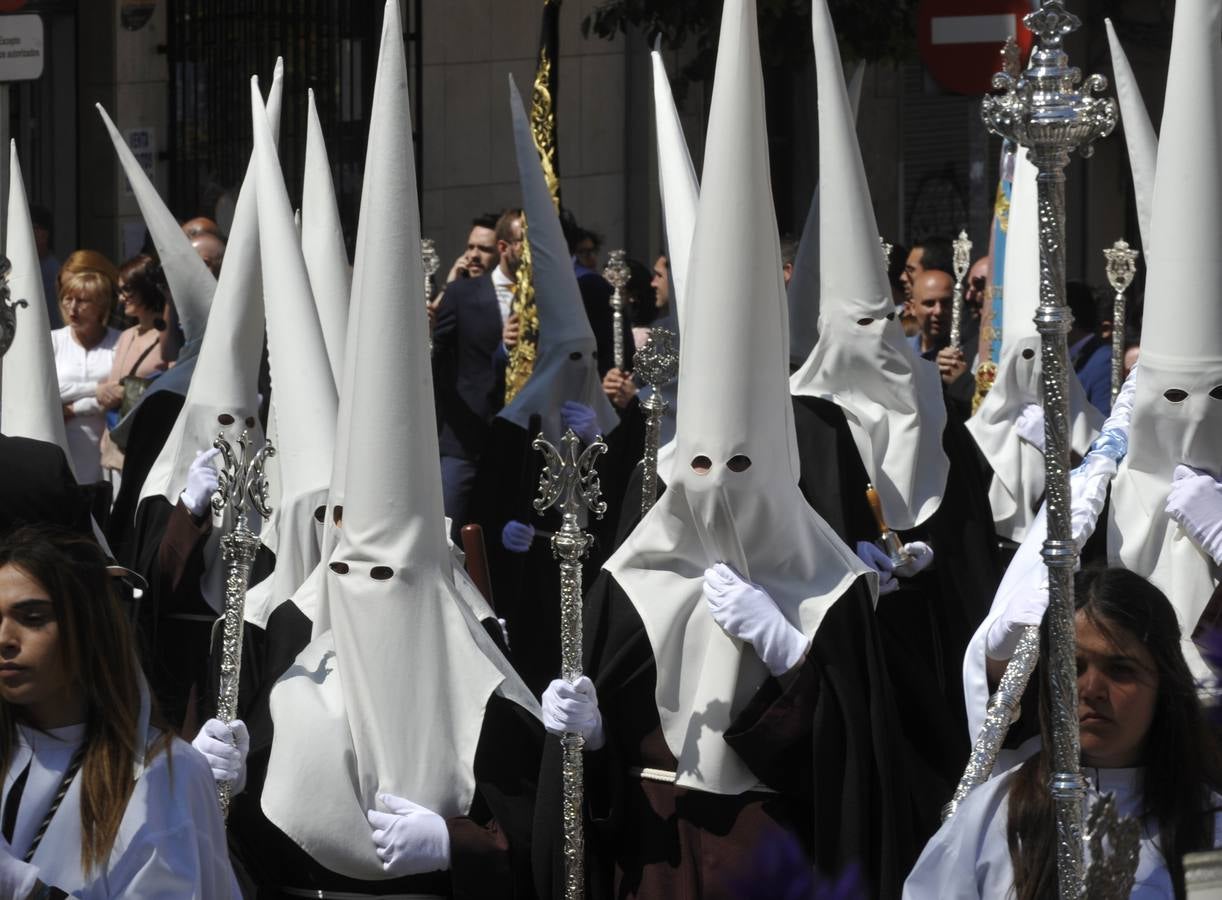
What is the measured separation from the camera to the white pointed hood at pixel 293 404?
21.0ft

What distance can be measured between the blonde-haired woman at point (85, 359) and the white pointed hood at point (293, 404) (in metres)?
3.26

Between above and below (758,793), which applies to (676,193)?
above

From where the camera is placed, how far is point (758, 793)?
5.43 metres

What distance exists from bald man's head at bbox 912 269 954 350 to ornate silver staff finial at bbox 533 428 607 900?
4800mm

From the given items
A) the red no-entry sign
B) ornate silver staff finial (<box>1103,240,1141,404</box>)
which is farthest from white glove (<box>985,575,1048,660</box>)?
the red no-entry sign

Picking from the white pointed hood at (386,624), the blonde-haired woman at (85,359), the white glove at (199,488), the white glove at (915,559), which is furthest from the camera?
the blonde-haired woman at (85,359)

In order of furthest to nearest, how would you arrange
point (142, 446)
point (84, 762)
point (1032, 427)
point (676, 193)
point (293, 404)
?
point (142, 446), point (1032, 427), point (676, 193), point (293, 404), point (84, 762)

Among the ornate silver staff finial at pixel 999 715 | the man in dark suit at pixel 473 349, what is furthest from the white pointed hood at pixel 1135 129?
the ornate silver staff finial at pixel 999 715

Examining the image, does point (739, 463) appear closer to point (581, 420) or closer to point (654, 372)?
point (654, 372)

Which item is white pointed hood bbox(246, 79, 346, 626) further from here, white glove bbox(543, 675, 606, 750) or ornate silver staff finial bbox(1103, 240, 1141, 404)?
ornate silver staff finial bbox(1103, 240, 1141, 404)

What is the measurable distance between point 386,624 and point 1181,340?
2154mm

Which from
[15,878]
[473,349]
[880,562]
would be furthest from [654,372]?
[15,878]

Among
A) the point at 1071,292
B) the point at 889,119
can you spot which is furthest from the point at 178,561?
the point at 889,119

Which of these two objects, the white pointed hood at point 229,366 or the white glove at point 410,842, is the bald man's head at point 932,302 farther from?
the white glove at point 410,842
